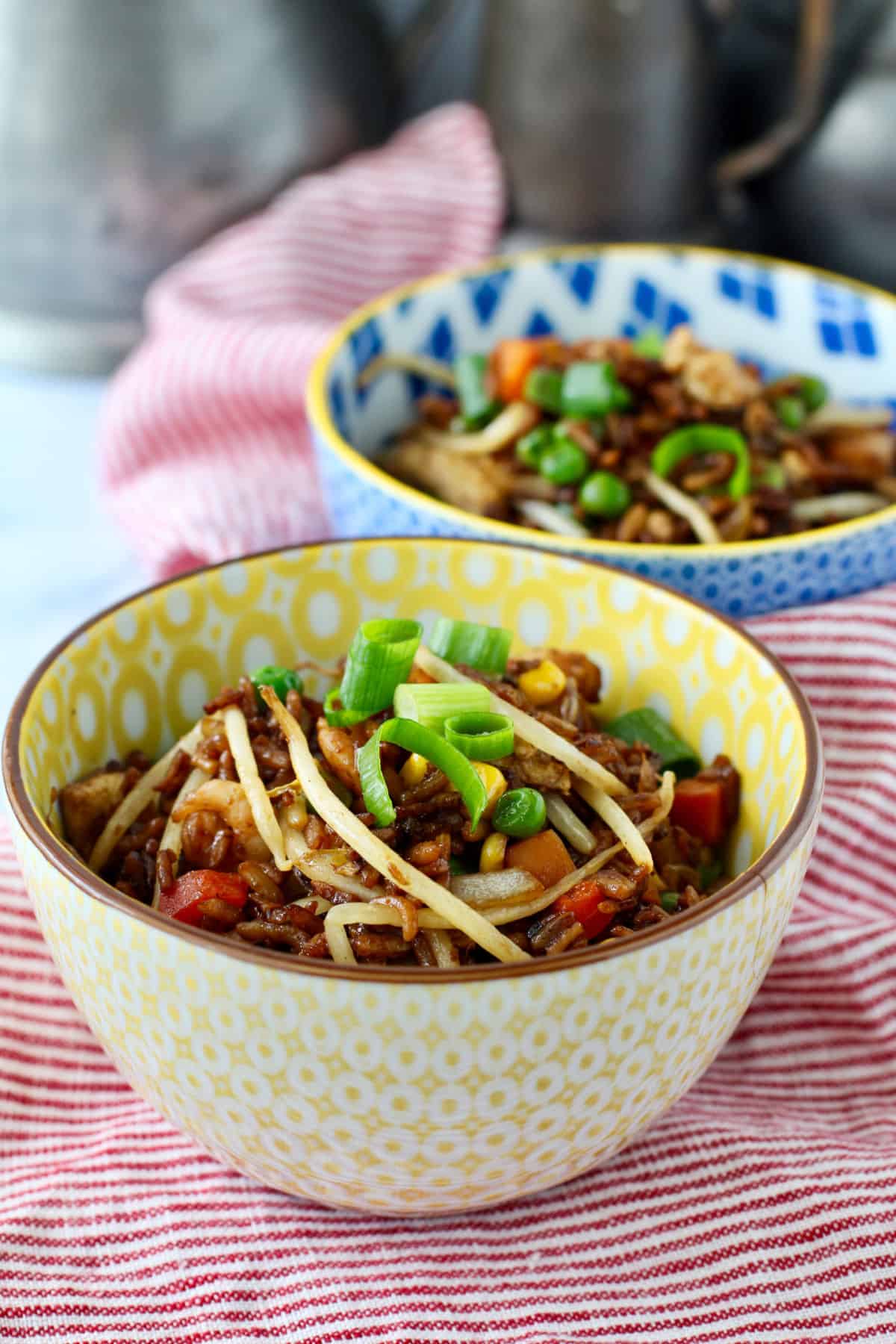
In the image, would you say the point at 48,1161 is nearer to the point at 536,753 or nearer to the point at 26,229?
the point at 536,753

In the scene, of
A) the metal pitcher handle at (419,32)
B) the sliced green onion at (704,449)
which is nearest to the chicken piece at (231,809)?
the sliced green onion at (704,449)

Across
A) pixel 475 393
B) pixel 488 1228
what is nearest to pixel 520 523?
pixel 475 393

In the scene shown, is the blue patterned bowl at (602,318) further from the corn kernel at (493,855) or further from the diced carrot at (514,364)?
the corn kernel at (493,855)

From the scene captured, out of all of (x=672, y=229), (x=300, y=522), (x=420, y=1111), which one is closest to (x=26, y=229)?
(x=300, y=522)

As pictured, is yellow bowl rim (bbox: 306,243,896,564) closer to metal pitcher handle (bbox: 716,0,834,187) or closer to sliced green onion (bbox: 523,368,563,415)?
sliced green onion (bbox: 523,368,563,415)

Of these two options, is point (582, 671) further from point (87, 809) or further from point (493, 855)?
point (87, 809)

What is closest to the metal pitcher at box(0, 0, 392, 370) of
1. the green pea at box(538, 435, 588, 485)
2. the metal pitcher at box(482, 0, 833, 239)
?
the metal pitcher at box(482, 0, 833, 239)
